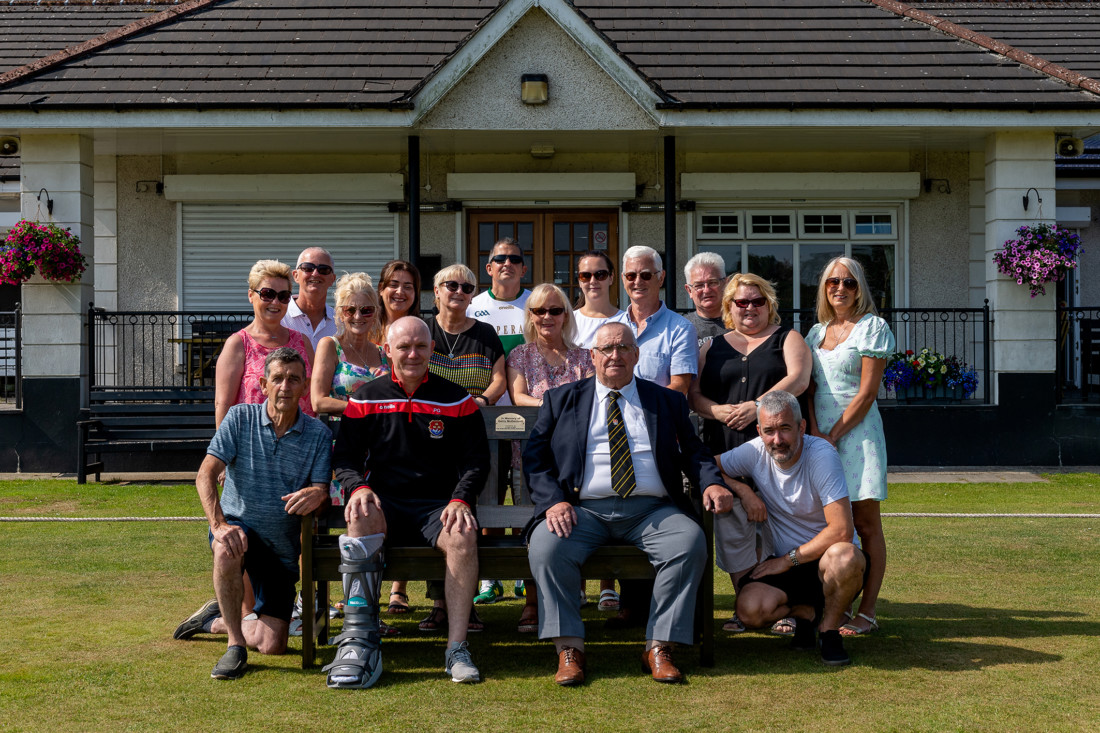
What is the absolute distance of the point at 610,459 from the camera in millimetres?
4516

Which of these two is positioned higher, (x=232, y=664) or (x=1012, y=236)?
(x=1012, y=236)

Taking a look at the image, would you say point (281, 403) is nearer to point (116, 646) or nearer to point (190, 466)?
point (116, 646)

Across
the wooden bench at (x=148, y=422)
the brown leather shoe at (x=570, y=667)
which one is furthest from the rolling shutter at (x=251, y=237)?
the brown leather shoe at (x=570, y=667)

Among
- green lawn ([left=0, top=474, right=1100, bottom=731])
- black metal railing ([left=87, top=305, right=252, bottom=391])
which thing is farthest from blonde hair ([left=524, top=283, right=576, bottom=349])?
black metal railing ([left=87, top=305, right=252, bottom=391])

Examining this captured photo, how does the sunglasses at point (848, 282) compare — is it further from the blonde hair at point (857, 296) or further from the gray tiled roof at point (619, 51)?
the gray tiled roof at point (619, 51)

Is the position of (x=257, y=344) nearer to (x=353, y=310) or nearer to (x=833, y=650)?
(x=353, y=310)

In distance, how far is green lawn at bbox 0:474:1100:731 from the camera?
3689 mm

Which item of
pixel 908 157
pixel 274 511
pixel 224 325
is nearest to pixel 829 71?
pixel 908 157

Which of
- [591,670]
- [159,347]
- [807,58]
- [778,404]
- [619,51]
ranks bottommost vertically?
[591,670]

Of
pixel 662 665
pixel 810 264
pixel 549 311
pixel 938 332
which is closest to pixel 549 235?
pixel 810 264

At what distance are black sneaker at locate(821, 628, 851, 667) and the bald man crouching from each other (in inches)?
58.5

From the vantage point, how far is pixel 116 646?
15.2 ft

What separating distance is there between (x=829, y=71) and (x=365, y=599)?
9207 millimetres

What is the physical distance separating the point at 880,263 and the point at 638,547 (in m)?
9.67
